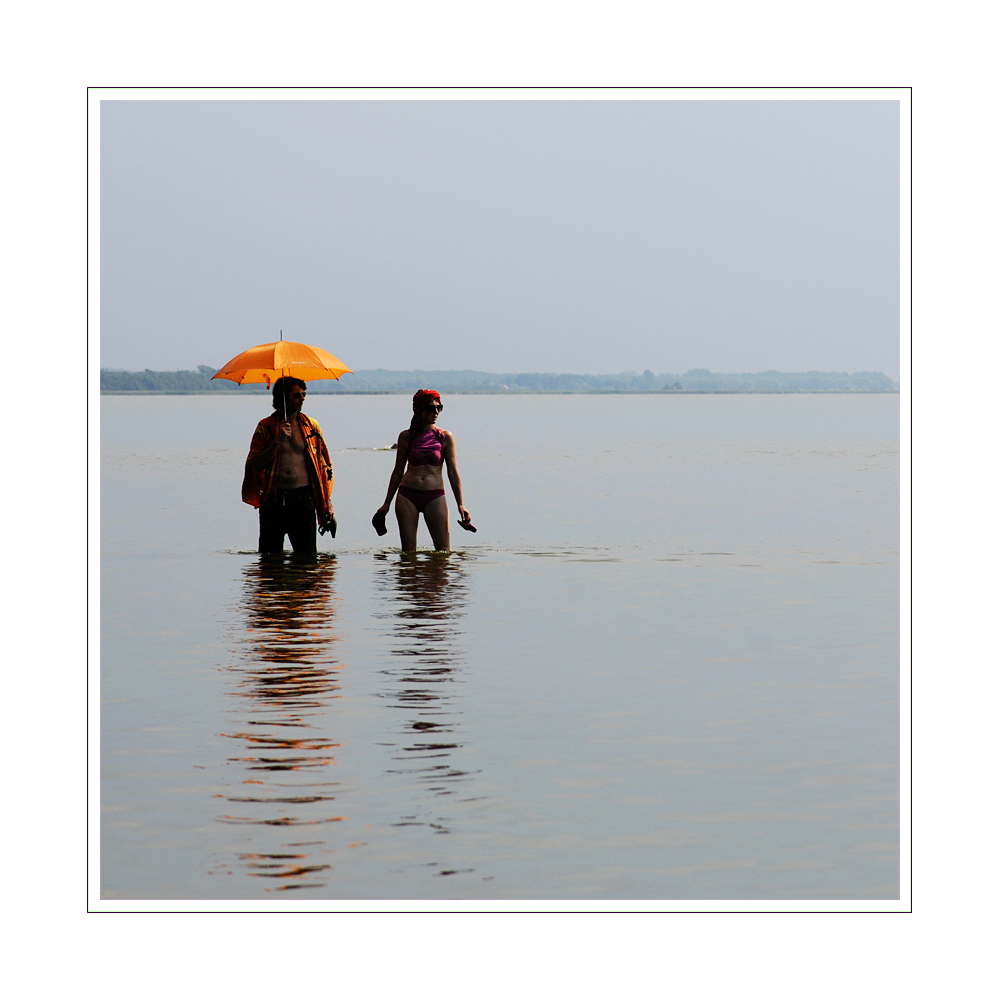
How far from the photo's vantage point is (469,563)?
16609 millimetres

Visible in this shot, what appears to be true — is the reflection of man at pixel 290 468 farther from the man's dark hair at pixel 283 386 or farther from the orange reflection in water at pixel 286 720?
the orange reflection in water at pixel 286 720

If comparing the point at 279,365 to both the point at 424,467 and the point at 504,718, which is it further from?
the point at 504,718

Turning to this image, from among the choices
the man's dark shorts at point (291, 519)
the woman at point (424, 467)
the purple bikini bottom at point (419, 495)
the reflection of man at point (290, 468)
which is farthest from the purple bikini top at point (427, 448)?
the man's dark shorts at point (291, 519)

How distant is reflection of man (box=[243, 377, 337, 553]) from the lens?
1472cm

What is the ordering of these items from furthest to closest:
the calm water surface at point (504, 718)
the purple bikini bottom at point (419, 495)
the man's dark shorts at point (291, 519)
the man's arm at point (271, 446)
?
the purple bikini bottom at point (419, 495) → the man's dark shorts at point (291, 519) → the man's arm at point (271, 446) → the calm water surface at point (504, 718)

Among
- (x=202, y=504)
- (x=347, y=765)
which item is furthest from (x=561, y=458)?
(x=347, y=765)

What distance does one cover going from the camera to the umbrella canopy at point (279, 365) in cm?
1497

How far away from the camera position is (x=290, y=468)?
A: 48.8ft

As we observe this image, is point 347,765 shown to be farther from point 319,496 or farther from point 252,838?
point 319,496

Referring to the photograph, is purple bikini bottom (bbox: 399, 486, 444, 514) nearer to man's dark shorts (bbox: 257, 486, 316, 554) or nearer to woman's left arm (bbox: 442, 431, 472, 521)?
woman's left arm (bbox: 442, 431, 472, 521)

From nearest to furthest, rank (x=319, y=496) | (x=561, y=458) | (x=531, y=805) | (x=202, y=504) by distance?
(x=531, y=805), (x=319, y=496), (x=202, y=504), (x=561, y=458)

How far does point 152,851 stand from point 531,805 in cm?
186

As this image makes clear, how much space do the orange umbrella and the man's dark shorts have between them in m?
1.21

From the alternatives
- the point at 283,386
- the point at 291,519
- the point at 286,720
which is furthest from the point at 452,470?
the point at 286,720
